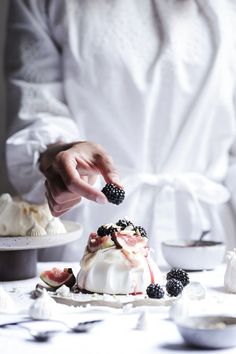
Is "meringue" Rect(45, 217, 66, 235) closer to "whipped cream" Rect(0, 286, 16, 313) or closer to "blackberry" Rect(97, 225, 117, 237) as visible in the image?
"blackberry" Rect(97, 225, 117, 237)

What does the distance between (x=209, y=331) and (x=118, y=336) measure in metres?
0.13

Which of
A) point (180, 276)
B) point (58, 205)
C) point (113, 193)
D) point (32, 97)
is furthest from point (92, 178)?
point (32, 97)

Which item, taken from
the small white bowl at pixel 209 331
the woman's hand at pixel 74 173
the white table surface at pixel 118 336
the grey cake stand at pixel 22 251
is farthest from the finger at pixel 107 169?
the small white bowl at pixel 209 331

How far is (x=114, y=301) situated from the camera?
3.78 feet

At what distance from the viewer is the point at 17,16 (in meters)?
2.05

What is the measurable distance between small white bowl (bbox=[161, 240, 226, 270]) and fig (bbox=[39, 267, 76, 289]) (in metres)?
0.28

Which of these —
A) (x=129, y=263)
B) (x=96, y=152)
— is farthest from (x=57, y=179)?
(x=129, y=263)

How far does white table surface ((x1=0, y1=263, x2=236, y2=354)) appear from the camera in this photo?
932mm

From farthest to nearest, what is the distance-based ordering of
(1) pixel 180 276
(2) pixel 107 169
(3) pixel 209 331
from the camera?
(2) pixel 107 169
(1) pixel 180 276
(3) pixel 209 331

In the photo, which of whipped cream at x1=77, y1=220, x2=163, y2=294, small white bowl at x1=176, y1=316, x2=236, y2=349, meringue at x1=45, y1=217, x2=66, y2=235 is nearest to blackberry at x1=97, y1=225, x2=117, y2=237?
whipped cream at x1=77, y1=220, x2=163, y2=294

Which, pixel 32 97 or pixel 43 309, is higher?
pixel 32 97

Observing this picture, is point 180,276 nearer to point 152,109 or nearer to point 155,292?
point 155,292

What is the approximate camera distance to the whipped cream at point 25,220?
1.47 meters

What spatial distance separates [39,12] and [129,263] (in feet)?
3.25
